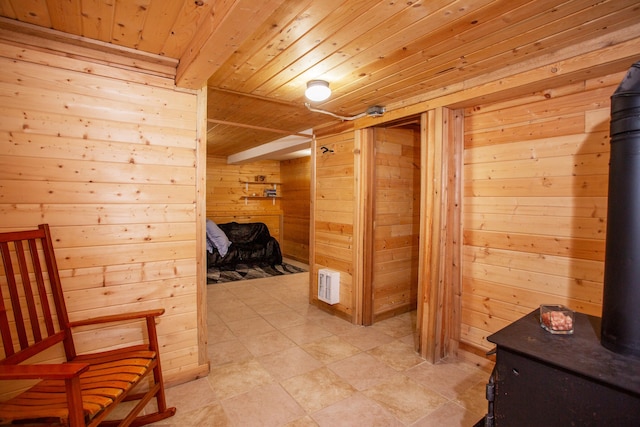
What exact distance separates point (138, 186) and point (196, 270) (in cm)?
68

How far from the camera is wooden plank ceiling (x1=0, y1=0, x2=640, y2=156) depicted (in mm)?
1422

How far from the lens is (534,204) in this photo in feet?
7.03

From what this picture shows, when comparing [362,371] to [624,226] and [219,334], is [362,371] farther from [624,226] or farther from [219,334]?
[624,226]

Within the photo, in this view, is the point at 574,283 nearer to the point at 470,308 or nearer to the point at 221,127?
the point at 470,308

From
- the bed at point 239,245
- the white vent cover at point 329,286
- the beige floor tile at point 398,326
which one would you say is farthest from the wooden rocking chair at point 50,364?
the bed at point 239,245

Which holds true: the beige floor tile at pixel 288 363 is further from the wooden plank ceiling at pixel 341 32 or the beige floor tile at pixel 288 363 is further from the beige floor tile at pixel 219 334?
the wooden plank ceiling at pixel 341 32

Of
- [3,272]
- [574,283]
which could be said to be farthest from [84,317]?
[574,283]

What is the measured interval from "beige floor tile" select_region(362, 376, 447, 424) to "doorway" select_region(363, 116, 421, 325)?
109 centimetres

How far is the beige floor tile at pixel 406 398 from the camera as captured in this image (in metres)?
1.91

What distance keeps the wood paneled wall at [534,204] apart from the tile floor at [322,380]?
22.7 inches

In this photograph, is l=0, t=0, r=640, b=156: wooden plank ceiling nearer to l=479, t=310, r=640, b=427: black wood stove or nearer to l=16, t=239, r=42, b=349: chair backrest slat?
l=16, t=239, r=42, b=349: chair backrest slat

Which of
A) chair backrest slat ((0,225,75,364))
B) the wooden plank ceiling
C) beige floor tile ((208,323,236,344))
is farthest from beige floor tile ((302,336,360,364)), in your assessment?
the wooden plank ceiling

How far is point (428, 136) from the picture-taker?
101 inches

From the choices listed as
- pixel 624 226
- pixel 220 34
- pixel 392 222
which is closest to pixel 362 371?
pixel 392 222
